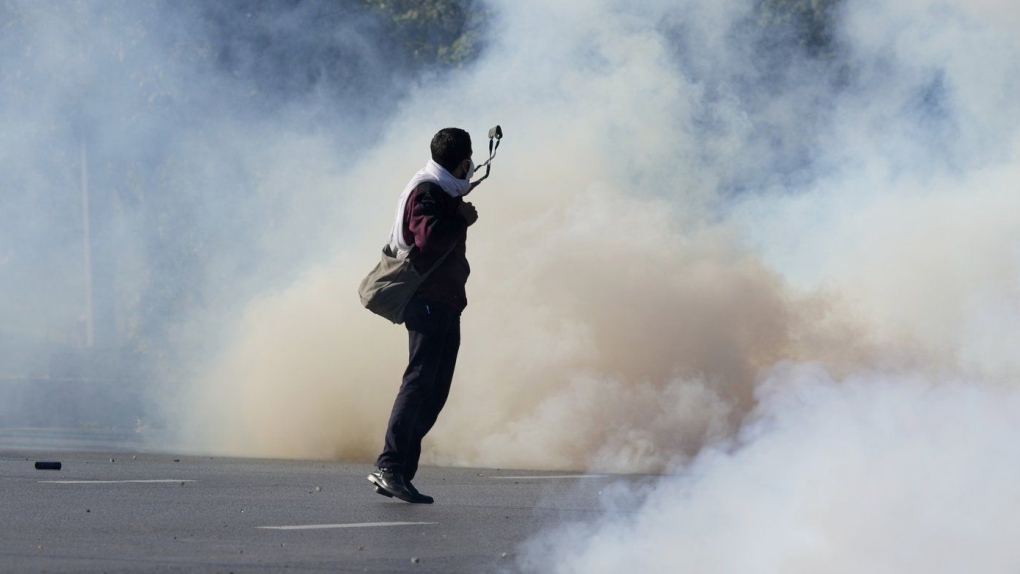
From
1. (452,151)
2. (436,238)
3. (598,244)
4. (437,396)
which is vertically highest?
(598,244)

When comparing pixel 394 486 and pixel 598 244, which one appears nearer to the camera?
pixel 394 486

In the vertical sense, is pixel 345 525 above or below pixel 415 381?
below

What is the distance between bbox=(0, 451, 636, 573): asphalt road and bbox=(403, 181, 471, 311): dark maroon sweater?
3.15 feet

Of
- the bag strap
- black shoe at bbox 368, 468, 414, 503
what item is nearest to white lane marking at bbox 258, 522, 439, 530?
black shoe at bbox 368, 468, 414, 503

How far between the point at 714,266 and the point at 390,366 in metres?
2.40

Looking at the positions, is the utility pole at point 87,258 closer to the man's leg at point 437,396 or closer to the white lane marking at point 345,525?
the man's leg at point 437,396

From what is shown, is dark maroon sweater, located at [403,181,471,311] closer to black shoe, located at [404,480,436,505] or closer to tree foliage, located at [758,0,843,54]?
black shoe, located at [404,480,436,505]

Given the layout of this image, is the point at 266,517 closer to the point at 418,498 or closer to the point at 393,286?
the point at 418,498

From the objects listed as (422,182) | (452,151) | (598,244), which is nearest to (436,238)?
(422,182)

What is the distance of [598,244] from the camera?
1182 cm

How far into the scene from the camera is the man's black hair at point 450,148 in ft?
25.0

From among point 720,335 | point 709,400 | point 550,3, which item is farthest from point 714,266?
point 550,3

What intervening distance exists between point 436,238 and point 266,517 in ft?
4.77

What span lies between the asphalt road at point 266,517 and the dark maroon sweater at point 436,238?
96 centimetres
